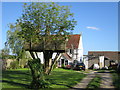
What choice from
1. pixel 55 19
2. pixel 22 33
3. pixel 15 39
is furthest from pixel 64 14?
pixel 15 39

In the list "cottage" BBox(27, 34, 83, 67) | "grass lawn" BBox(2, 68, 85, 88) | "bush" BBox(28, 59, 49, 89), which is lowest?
"grass lawn" BBox(2, 68, 85, 88)

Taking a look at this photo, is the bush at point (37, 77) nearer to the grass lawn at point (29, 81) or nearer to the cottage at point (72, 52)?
the grass lawn at point (29, 81)

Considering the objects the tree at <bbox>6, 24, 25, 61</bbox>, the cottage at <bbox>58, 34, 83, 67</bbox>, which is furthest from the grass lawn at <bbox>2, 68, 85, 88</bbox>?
the cottage at <bbox>58, 34, 83, 67</bbox>

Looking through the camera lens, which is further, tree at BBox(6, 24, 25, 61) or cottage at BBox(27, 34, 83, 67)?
cottage at BBox(27, 34, 83, 67)

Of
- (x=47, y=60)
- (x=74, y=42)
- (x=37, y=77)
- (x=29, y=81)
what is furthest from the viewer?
(x=74, y=42)

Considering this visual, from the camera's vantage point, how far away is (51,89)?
10.6 meters

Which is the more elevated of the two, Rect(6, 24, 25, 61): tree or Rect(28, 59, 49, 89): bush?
Rect(6, 24, 25, 61): tree

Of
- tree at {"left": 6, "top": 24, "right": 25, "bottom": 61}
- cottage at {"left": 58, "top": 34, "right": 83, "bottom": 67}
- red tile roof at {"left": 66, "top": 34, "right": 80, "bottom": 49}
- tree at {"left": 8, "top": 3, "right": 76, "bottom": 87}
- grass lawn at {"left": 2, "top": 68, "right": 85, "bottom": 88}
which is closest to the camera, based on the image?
grass lawn at {"left": 2, "top": 68, "right": 85, "bottom": 88}

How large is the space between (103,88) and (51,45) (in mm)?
7701

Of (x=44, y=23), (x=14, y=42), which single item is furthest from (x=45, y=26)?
(x=14, y=42)

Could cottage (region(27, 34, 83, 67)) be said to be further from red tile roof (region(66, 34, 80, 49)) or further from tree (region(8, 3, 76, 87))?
tree (region(8, 3, 76, 87))

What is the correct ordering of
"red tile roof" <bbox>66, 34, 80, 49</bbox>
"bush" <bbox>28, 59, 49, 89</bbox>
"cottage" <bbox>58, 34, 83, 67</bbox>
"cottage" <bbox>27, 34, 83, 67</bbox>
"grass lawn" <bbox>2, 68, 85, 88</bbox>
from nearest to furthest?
"bush" <bbox>28, 59, 49, 89</bbox> → "grass lawn" <bbox>2, 68, 85, 88</bbox> → "cottage" <bbox>58, 34, 83, 67</bbox> → "cottage" <bbox>27, 34, 83, 67</bbox> → "red tile roof" <bbox>66, 34, 80, 49</bbox>

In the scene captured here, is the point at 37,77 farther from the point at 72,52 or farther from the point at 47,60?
the point at 72,52

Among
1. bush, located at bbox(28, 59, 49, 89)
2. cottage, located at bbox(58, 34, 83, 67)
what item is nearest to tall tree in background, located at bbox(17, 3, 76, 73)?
bush, located at bbox(28, 59, 49, 89)
